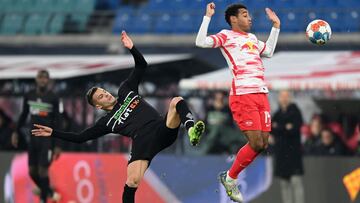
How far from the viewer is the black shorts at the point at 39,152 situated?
17219mm

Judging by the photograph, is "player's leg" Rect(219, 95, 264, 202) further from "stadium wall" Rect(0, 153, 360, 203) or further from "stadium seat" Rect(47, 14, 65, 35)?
"stadium seat" Rect(47, 14, 65, 35)

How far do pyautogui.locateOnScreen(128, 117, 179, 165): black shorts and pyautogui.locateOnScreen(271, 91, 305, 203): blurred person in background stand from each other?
165 inches

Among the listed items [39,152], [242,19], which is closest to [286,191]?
[39,152]

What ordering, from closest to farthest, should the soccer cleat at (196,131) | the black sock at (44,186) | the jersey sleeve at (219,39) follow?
the soccer cleat at (196,131), the jersey sleeve at (219,39), the black sock at (44,186)

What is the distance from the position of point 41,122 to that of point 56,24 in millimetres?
7255

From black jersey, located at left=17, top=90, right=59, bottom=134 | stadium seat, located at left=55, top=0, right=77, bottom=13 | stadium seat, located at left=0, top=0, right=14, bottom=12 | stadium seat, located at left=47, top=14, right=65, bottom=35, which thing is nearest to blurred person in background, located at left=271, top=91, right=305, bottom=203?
black jersey, located at left=17, top=90, right=59, bottom=134

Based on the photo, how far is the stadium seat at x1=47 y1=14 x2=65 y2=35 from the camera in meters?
23.9

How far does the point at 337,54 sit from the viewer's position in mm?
19922

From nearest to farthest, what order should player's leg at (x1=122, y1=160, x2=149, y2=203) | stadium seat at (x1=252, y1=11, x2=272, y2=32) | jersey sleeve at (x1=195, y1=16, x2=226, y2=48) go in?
jersey sleeve at (x1=195, y1=16, x2=226, y2=48)
player's leg at (x1=122, y1=160, x2=149, y2=203)
stadium seat at (x1=252, y1=11, x2=272, y2=32)

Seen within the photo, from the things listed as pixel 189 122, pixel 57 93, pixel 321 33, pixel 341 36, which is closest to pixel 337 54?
pixel 341 36

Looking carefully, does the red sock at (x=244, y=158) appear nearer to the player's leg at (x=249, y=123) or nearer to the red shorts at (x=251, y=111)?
the player's leg at (x=249, y=123)

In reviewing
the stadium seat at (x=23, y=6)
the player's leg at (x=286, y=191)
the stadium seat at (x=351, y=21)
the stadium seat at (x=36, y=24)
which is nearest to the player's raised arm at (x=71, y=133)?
the player's leg at (x=286, y=191)

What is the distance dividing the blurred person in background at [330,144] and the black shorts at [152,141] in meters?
4.63

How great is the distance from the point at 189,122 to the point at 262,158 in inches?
207
